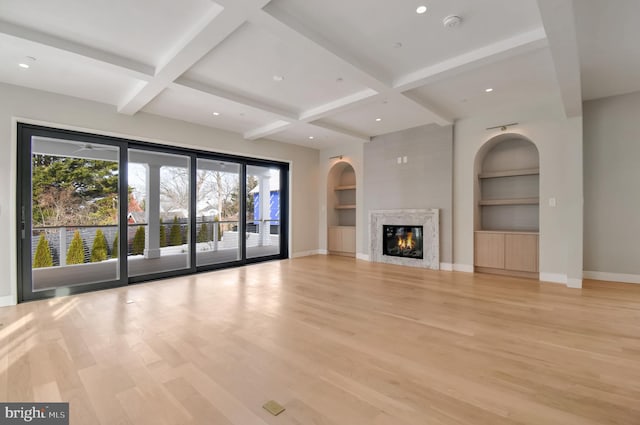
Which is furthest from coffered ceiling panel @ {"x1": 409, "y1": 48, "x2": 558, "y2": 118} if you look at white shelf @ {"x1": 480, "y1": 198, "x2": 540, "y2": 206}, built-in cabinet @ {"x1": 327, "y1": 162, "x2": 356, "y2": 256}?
built-in cabinet @ {"x1": 327, "y1": 162, "x2": 356, "y2": 256}

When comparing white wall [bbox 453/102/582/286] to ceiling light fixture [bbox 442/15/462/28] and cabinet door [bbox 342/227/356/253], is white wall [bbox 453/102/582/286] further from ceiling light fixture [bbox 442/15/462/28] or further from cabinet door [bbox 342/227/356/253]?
ceiling light fixture [bbox 442/15/462/28]

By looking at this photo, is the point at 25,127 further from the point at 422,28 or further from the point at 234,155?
the point at 422,28

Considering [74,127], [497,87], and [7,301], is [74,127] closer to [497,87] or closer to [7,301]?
[7,301]

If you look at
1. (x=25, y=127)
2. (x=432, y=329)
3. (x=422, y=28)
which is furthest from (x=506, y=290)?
(x=25, y=127)

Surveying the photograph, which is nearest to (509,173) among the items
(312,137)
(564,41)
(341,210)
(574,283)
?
(574,283)

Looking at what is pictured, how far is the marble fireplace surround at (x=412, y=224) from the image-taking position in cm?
616

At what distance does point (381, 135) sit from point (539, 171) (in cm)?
325

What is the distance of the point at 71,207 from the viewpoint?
4633mm

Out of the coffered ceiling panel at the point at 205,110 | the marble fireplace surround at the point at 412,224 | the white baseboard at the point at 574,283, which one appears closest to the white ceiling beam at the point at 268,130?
the coffered ceiling panel at the point at 205,110

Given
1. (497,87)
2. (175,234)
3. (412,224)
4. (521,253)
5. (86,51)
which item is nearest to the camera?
(86,51)

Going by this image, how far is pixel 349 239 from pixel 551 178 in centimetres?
448

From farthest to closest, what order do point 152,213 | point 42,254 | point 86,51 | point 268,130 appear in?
point 152,213 → point 268,130 → point 42,254 → point 86,51

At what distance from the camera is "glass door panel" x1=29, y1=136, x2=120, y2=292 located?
428cm

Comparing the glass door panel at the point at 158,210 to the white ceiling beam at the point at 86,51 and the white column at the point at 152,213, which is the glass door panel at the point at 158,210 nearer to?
the white column at the point at 152,213
